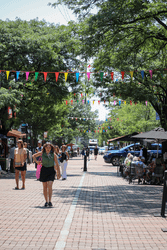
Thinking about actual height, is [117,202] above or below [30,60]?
below

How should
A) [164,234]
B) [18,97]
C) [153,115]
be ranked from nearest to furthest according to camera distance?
[164,234] < [18,97] < [153,115]

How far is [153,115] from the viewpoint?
4019cm

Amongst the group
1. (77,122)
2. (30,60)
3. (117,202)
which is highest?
(30,60)

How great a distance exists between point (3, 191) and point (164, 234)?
23.1 ft

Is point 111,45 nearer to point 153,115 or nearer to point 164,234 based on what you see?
point 164,234

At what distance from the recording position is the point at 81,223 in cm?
701

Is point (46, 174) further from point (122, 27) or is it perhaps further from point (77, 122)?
point (77, 122)

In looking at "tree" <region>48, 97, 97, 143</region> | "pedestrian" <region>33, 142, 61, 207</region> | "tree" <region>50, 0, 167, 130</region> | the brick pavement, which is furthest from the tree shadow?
"tree" <region>48, 97, 97, 143</region>

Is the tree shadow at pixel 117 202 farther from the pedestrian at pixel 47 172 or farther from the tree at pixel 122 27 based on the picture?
the tree at pixel 122 27

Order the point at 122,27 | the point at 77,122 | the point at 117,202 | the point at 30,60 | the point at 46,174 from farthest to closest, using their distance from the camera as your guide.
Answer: the point at 77,122 < the point at 30,60 < the point at 122,27 < the point at 117,202 < the point at 46,174

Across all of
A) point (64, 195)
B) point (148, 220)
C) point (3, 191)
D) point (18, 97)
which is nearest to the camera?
point (148, 220)

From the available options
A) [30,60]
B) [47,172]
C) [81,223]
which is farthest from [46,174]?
[30,60]

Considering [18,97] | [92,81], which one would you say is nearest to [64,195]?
[18,97]

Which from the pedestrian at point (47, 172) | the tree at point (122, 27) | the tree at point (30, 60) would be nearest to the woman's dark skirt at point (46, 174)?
the pedestrian at point (47, 172)
